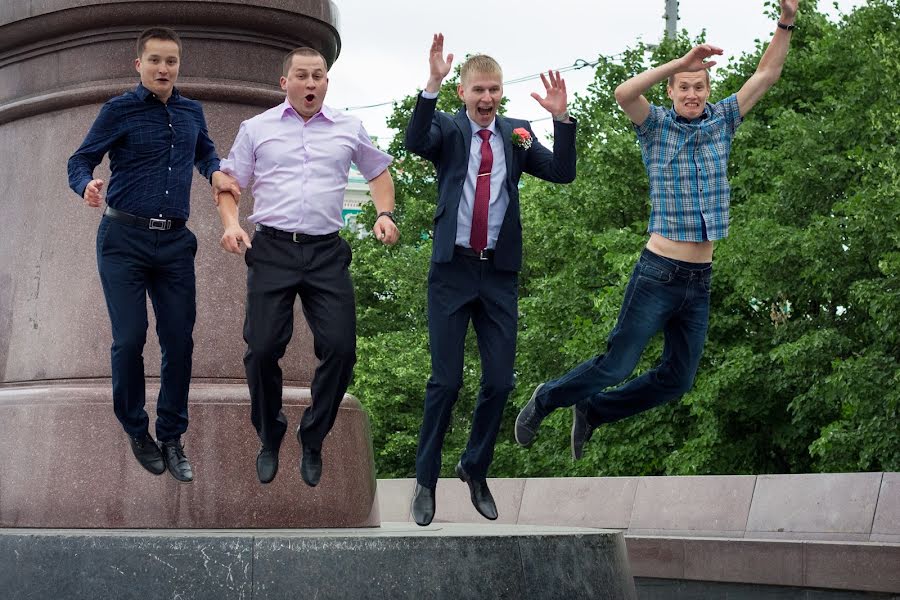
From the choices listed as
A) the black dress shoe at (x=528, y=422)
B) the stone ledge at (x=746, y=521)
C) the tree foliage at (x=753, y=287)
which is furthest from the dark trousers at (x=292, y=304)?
the tree foliage at (x=753, y=287)

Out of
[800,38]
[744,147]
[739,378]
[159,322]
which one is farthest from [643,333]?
[800,38]

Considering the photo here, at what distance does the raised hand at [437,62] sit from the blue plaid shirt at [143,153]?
123 cm

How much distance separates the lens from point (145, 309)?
677cm

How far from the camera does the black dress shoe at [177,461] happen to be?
6988 mm

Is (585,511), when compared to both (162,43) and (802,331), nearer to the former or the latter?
(162,43)

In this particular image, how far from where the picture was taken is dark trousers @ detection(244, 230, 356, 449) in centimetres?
666

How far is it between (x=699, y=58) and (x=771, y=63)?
28.1 inches

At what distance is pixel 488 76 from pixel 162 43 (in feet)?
5.23

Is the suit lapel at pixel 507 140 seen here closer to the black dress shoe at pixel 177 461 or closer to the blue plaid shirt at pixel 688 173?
the blue plaid shirt at pixel 688 173

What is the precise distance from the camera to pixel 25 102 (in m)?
8.38

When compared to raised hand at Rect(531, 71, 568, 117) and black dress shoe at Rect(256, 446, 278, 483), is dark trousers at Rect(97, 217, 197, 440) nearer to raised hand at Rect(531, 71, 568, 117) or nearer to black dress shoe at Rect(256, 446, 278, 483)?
black dress shoe at Rect(256, 446, 278, 483)

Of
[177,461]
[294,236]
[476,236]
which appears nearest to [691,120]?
[476,236]

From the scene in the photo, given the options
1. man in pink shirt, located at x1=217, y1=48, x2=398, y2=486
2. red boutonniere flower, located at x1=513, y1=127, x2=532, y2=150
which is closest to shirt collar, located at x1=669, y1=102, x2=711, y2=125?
red boutonniere flower, located at x1=513, y1=127, x2=532, y2=150

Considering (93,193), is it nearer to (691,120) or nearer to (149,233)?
(149,233)
